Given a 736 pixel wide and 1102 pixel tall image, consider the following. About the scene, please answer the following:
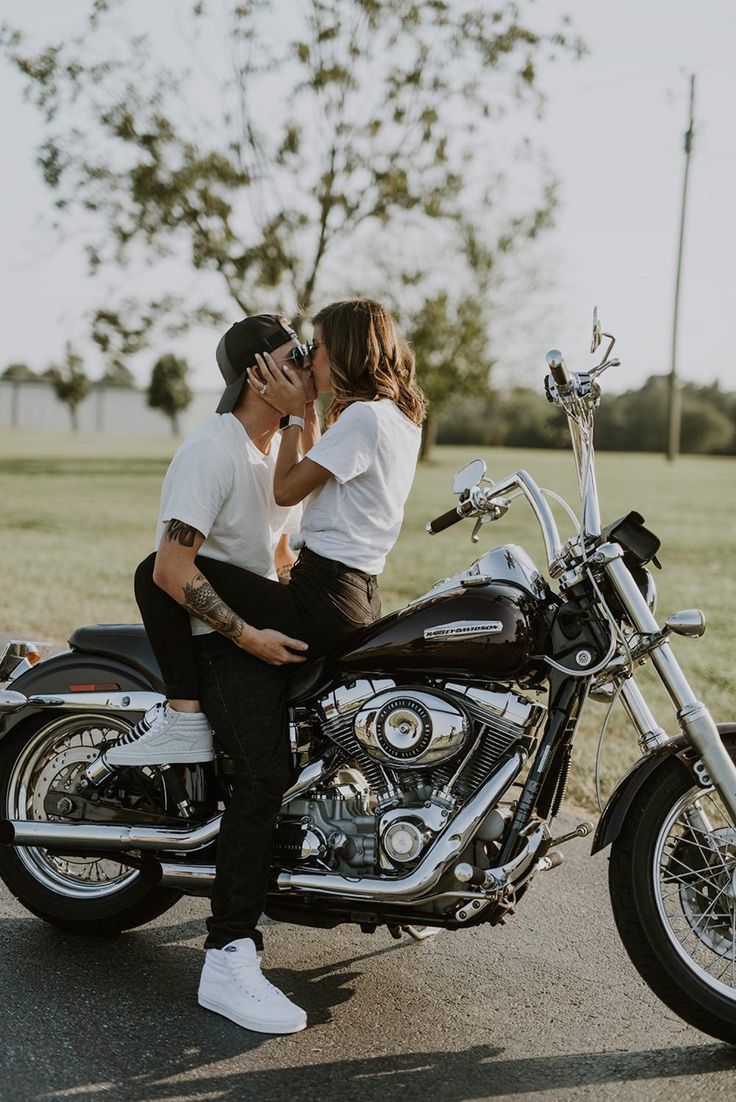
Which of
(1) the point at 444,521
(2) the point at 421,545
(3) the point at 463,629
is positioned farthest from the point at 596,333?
(2) the point at 421,545

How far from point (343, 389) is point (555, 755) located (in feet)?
3.98

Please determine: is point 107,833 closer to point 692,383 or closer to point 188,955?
point 188,955

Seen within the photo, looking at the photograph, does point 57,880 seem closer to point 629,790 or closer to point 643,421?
point 629,790

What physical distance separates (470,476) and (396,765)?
0.86 metres

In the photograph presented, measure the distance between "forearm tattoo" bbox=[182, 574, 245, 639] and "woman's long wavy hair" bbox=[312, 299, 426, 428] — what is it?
2.23 feet

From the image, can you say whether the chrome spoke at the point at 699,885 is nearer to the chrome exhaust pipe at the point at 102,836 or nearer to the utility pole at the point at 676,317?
the chrome exhaust pipe at the point at 102,836

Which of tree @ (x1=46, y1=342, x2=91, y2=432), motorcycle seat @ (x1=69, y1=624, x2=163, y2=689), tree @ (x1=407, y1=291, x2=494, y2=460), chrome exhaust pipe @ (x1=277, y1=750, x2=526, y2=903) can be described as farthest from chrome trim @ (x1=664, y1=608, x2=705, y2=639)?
tree @ (x1=46, y1=342, x2=91, y2=432)

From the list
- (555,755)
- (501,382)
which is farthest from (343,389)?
(501,382)

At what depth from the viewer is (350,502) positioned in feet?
11.5

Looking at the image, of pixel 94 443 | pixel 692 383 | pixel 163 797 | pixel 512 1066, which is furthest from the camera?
pixel 692 383

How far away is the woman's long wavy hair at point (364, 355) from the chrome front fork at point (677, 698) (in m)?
0.76

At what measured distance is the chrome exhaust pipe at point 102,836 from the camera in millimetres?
A: 3604

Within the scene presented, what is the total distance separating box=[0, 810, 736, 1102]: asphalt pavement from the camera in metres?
3.11

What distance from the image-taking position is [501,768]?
3.39 meters
